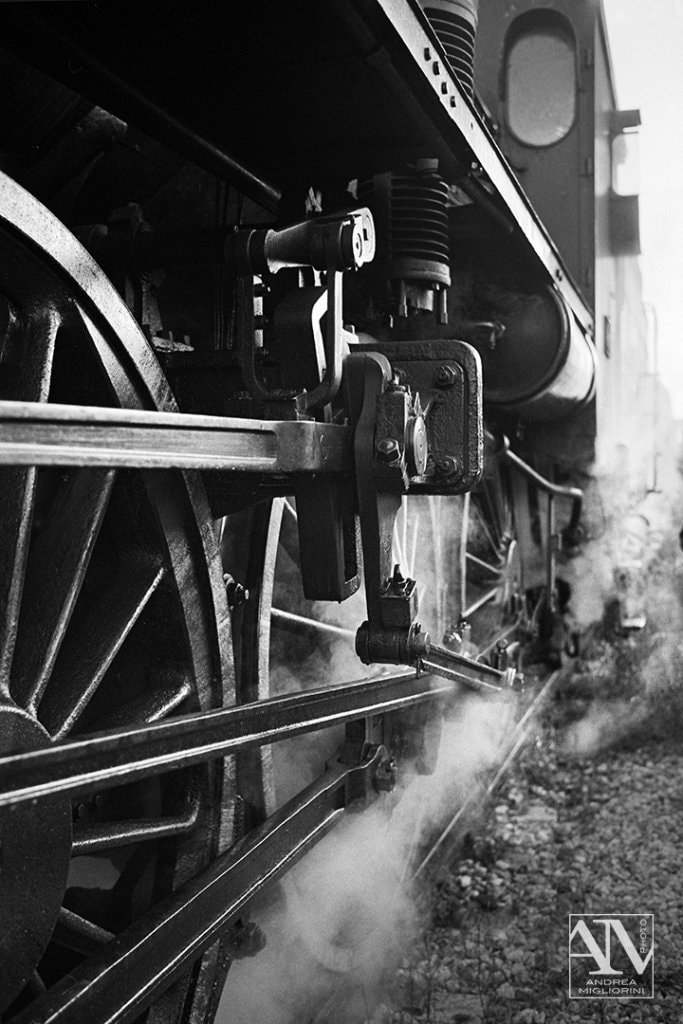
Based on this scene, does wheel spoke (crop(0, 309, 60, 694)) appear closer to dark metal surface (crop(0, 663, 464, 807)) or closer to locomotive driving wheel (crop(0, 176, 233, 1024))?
locomotive driving wheel (crop(0, 176, 233, 1024))

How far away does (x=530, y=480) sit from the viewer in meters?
4.82

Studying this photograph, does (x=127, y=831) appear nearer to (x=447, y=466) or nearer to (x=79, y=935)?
(x=79, y=935)

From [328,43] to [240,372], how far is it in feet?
2.10

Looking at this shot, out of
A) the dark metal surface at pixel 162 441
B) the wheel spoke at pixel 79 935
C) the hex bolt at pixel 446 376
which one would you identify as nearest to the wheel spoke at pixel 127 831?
the wheel spoke at pixel 79 935

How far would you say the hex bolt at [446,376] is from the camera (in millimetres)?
2139

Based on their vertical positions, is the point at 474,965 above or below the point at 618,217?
below

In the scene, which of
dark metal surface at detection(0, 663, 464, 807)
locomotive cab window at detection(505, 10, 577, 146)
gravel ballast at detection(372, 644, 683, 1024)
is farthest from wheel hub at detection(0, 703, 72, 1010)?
locomotive cab window at detection(505, 10, 577, 146)

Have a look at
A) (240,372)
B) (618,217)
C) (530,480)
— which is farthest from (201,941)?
(618,217)

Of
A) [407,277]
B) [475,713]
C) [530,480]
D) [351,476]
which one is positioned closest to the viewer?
[351,476]

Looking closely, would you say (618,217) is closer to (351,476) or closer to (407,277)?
(407,277)

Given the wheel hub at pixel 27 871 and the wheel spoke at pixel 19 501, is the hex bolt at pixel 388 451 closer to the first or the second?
the wheel spoke at pixel 19 501

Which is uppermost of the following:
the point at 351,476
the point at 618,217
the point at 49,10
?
the point at 618,217

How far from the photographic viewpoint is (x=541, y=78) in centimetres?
528

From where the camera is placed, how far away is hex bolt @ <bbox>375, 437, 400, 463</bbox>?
1.90 m
